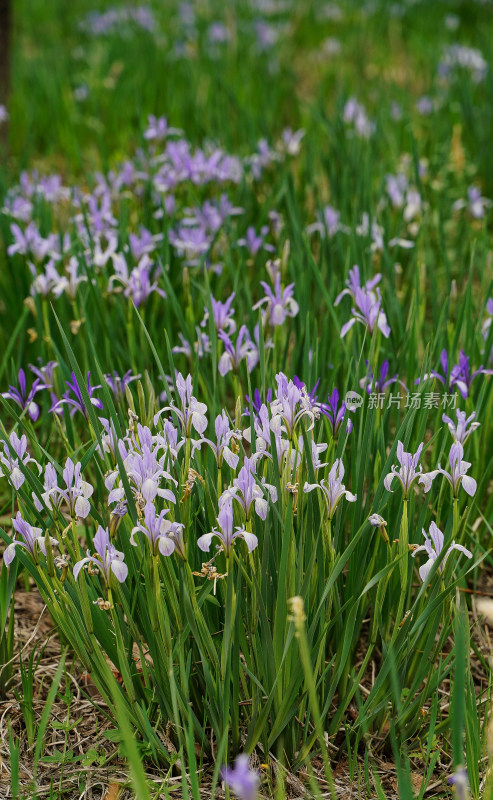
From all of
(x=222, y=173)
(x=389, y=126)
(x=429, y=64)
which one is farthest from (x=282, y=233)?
(x=429, y=64)

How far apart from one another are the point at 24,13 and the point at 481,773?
9.00m

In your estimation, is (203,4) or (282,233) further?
(203,4)

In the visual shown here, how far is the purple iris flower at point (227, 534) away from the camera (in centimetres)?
135

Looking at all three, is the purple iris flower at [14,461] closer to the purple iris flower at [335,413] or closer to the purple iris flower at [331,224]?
the purple iris flower at [335,413]

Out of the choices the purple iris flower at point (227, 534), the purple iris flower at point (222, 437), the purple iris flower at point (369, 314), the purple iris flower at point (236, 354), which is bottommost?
the purple iris flower at point (227, 534)

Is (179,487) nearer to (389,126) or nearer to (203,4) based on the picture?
(389,126)

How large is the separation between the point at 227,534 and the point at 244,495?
0.27 ft

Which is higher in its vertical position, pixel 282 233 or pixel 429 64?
pixel 429 64

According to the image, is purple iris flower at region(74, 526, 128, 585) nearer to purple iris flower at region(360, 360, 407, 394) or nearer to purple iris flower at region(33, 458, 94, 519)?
purple iris flower at region(33, 458, 94, 519)

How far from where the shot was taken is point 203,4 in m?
7.93

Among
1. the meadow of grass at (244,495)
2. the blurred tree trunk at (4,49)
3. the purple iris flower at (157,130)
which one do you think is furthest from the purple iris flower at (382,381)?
the blurred tree trunk at (4,49)

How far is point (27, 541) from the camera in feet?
4.86

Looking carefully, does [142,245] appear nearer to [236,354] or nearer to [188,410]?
[236,354]

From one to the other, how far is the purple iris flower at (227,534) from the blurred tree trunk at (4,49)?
140 inches
